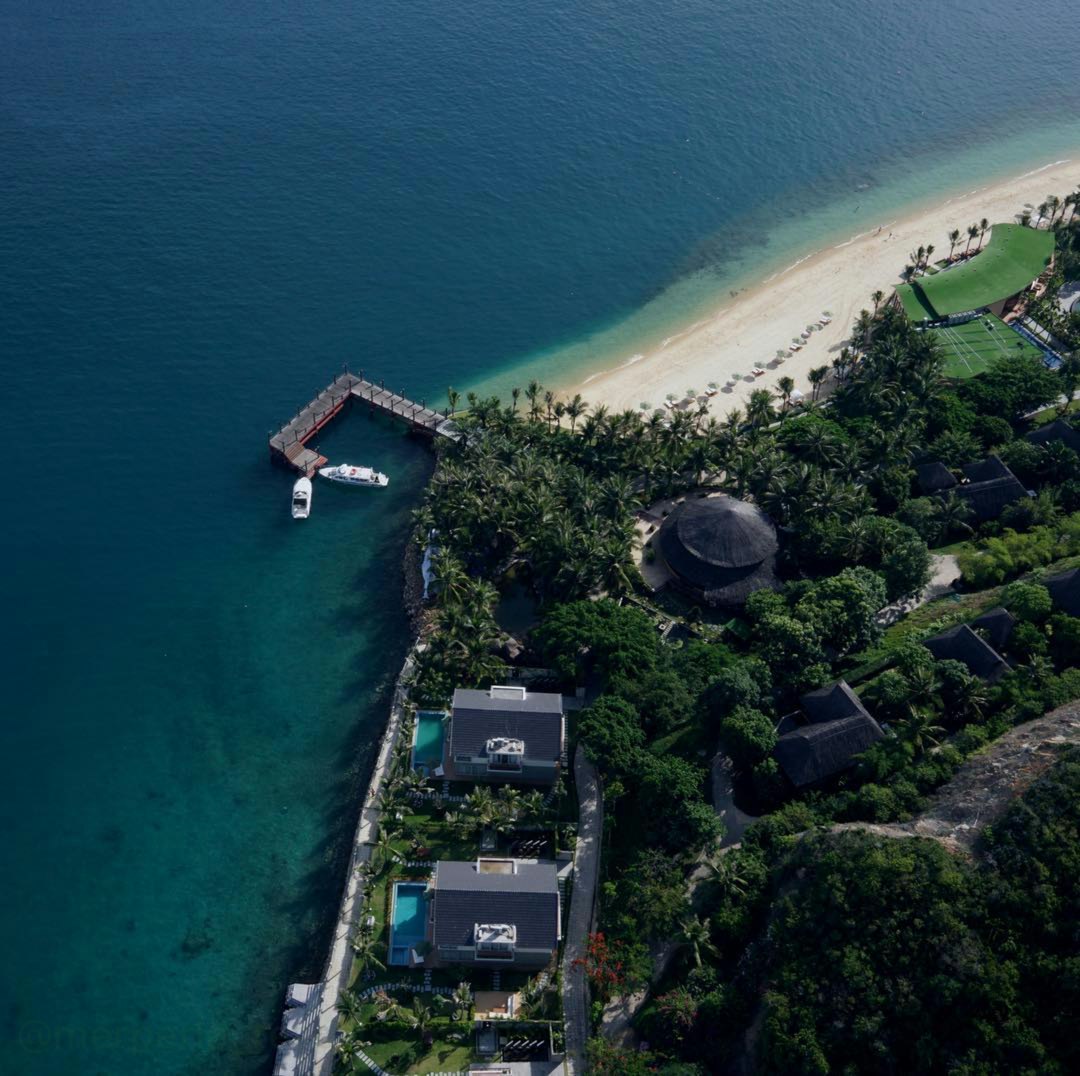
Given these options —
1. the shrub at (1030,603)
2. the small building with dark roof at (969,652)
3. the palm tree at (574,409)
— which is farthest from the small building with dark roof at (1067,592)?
the palm tree at (574,409)

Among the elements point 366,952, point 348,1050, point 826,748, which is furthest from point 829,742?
point 348,1050

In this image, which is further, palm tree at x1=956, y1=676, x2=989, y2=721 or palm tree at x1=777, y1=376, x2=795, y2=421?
palm tree at x1=777, y1=376, x2=795, y2=421

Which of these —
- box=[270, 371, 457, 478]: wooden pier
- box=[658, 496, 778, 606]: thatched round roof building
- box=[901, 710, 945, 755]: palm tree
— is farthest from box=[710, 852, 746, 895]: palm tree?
box=[270, 371, 457, 478]: wooden pier

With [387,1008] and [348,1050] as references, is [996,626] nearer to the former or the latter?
[387,1008]

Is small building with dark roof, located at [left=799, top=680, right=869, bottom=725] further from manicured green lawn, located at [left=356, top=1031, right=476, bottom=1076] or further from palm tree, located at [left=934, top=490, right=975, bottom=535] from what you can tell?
manicured green lawn, located at [left=356, top=1031, right=476, bottom=1076]

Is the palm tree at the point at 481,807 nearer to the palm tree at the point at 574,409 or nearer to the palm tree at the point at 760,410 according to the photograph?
the palm tree at the point at 574,409

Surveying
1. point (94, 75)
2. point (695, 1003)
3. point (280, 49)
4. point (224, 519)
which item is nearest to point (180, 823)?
point (224, 519)
